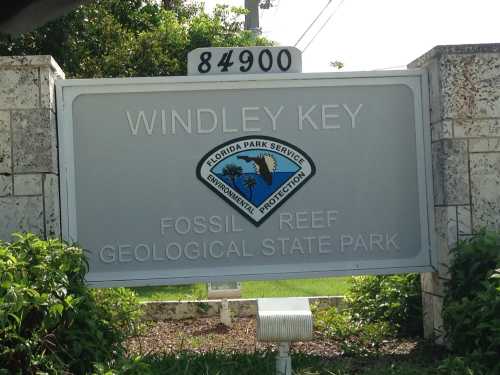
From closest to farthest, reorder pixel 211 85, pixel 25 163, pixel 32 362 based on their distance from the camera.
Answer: pixel 32 362 < pixel 25 163 < pixel 211 85

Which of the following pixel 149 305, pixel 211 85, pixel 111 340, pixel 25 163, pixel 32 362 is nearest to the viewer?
pixel 32 362

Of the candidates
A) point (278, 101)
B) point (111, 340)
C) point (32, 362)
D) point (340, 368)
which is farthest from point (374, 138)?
point (32, 362)

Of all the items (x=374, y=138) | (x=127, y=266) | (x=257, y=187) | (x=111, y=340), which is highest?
(x=374, y=138)

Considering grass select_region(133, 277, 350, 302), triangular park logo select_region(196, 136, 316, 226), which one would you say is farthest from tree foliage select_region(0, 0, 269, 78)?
triangular park logo select_region(196, 136, 316, 226)

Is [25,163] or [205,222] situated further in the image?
[205,222]

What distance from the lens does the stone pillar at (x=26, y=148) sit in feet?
17.8

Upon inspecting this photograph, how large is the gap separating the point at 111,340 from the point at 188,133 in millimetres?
1852

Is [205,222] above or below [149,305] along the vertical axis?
above

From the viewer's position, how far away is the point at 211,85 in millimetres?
5797

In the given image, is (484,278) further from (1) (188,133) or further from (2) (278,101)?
(1) (188,133)

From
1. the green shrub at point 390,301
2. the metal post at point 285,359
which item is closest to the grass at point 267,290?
the green shrub at point 390,301

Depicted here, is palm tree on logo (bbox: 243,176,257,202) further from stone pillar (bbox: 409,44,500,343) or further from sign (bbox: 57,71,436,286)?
stone pillar (bbox: 409,44,500,343)

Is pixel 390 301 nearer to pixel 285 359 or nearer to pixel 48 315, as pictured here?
pixel 285 359

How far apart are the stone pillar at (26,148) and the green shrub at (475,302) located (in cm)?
297
